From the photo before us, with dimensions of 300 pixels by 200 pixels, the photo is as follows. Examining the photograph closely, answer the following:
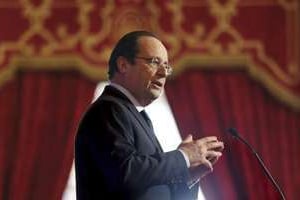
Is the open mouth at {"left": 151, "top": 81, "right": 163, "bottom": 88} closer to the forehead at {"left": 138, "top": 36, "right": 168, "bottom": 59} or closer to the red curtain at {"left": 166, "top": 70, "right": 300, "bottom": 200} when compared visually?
the forehead at {"left": 138, "top": 36, "right": 168, "bottom": 59}

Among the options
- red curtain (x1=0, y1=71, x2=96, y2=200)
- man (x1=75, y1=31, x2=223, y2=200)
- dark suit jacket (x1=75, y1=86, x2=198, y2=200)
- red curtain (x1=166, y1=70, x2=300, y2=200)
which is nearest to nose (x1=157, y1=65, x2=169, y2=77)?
man (x1=75, y1=31, x2=223, y2=200)

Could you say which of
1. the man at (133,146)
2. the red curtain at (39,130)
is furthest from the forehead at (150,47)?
the red curtain at (39,130)

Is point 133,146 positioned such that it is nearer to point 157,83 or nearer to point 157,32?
point 157,83

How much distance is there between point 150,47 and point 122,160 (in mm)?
338

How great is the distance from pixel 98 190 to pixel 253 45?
2.74 metres

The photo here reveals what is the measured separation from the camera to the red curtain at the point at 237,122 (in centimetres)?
414

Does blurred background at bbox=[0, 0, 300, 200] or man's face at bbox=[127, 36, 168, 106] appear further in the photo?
blurred background at bbox=[0, 0, 300, 200]

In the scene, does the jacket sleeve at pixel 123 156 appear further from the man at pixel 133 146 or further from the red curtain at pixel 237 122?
the red curtain at pixel 237 122

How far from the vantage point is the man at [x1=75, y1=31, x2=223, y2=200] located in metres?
1.69

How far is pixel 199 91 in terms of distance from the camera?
4.26 m

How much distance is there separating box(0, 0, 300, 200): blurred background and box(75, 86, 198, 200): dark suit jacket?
231cm

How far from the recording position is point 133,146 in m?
1.75

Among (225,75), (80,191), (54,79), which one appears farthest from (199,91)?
(80,191)

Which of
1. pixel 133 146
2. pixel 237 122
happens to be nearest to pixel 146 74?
pixel 133 146
